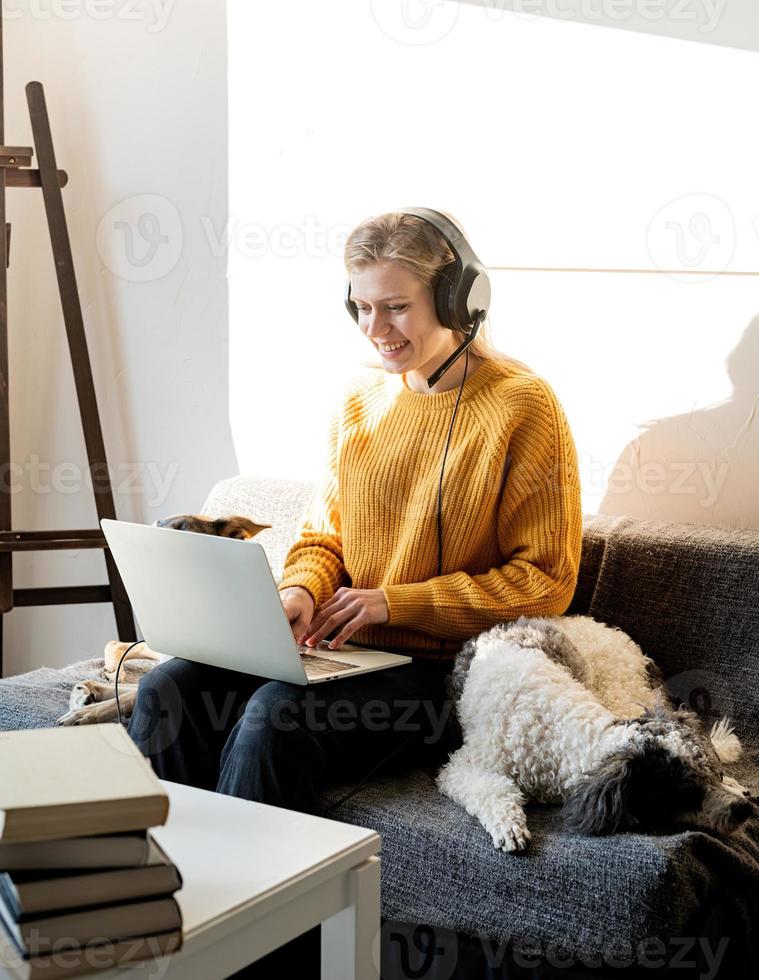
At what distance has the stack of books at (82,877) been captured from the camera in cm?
80

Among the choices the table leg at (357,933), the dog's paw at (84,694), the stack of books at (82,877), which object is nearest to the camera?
the stack of books at (82,877)

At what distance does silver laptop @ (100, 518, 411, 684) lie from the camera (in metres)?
1.34

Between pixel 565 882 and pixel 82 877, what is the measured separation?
612mm

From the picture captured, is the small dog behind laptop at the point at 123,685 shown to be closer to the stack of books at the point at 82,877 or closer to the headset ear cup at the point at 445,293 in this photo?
the headset ear cup at the point at 445,293

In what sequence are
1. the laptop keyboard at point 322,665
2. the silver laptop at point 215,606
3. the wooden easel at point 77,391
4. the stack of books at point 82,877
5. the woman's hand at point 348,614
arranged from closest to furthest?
the stack of books at point 82,877
the silver laptop at point 215,606
the laptop keyboard at point 322,665
the woman's hand at point 348,614
the wooden easel at point 77,391

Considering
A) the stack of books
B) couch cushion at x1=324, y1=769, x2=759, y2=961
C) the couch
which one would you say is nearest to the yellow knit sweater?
the couch

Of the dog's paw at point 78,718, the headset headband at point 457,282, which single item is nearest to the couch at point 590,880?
the dog's paw at point 78,718

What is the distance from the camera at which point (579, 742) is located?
1.36 metres

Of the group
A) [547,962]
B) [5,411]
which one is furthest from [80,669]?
[547,962]

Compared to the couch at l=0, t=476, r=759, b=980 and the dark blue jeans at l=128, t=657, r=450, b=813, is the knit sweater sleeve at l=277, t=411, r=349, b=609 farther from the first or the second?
the couch at l=0, t=476, r=759, b=980

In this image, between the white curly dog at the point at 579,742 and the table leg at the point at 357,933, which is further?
the white curly dog at the point at 579,742

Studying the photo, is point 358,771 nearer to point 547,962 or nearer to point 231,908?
point 547,962

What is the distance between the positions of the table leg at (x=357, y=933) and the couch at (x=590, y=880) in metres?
0.25

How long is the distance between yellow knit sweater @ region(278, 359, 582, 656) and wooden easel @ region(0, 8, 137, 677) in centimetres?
89
